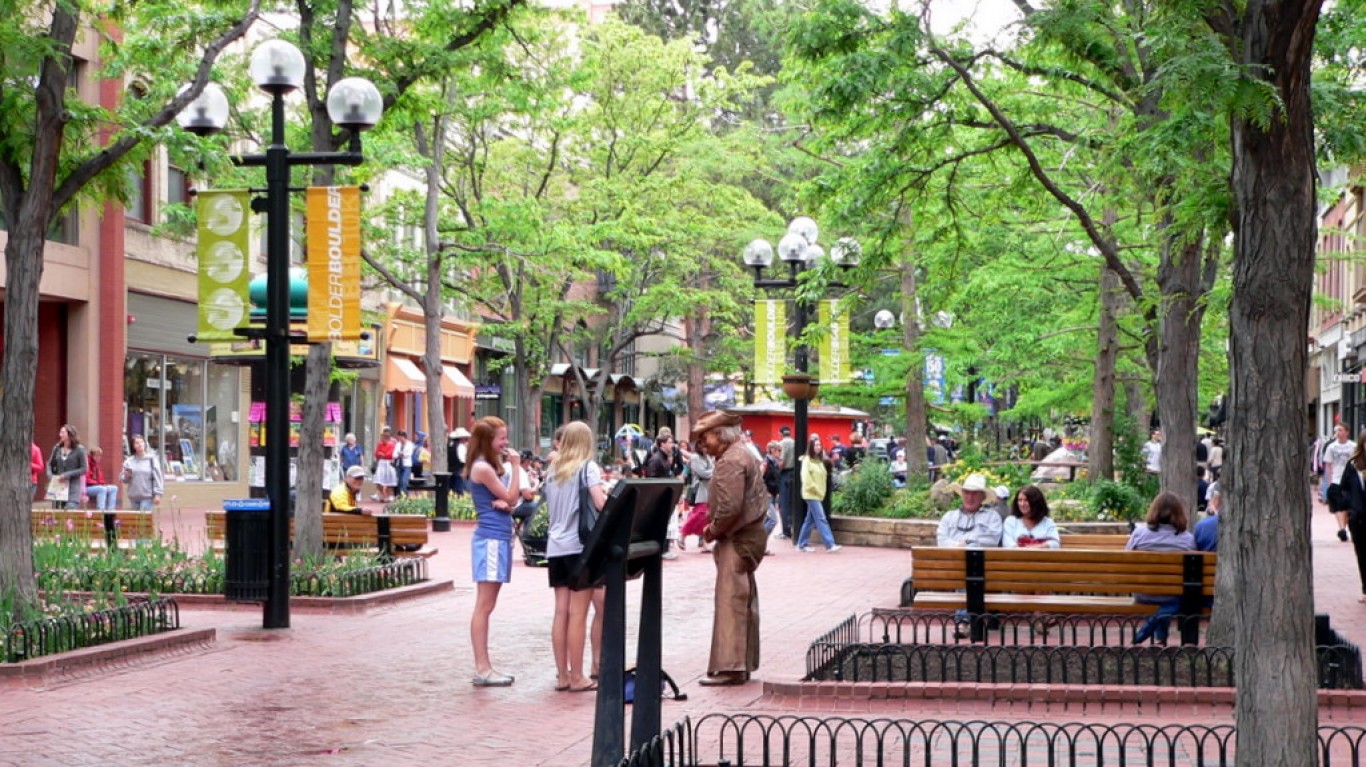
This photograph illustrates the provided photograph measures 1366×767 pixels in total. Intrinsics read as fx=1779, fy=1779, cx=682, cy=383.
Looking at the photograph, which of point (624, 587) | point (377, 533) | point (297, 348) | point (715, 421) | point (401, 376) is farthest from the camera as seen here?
point (401, 376)

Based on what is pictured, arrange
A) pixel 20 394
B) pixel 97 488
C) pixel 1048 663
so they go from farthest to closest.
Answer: pixel 97 488 < pixel 20 394 < pixel 1048 663

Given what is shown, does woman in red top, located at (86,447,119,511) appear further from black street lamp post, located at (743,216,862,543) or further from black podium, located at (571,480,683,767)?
black podium, located at (571,480,683,767)

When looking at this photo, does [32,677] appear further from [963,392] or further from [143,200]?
[963,392]

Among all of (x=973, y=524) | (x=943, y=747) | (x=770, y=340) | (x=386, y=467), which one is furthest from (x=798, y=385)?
(x=943, y=747)

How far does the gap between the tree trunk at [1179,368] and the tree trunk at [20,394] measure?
8.78 m

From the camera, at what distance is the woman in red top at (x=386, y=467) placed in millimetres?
41344

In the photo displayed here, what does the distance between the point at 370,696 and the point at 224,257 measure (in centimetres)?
589

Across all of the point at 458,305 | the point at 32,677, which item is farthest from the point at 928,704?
the point at 458,305

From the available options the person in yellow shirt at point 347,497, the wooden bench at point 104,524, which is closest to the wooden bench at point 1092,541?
the person in yellow shirt at point 347,497

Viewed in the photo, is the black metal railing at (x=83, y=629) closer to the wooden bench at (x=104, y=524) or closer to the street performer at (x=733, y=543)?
the street performer at (x=733, y=543)

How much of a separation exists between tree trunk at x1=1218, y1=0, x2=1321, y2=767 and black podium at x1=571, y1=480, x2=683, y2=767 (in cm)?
221

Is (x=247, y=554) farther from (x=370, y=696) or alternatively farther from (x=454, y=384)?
(x=454, y=384)

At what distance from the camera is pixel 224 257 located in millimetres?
15781

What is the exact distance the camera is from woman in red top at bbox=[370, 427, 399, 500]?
41.3 metres
